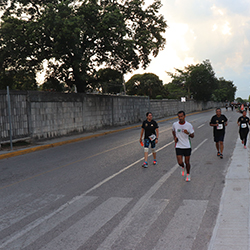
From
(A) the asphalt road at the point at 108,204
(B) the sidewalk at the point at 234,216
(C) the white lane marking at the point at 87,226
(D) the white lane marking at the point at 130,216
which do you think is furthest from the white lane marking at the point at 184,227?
(C) the white lane marking at the point at 87,226

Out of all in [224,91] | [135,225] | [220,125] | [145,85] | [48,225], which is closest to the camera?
[135,225]

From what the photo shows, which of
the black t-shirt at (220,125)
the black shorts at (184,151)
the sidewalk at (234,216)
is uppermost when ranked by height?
the black t-shirt at (220,125)

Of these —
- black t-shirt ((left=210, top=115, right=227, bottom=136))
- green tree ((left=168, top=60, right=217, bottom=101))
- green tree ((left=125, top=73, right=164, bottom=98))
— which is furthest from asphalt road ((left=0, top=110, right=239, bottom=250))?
green tree ((left=125, top=73, right=164, bottom=98))

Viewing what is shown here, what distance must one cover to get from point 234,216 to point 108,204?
2.31 meters

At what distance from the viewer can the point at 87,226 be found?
14.6ft

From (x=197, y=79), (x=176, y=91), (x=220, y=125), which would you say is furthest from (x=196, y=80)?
(x=220, y=125)

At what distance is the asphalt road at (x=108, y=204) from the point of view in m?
3.99

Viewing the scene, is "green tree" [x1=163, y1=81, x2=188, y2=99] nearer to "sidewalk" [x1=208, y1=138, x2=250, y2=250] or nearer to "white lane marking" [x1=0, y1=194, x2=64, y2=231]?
"sidewalk" [x1=208, y1=138, x2=250, y2=250]

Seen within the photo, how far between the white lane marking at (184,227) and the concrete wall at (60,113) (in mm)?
10198

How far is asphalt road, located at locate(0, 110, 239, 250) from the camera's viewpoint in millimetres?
3994

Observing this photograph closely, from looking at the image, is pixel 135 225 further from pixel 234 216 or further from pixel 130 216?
pixel 234 216

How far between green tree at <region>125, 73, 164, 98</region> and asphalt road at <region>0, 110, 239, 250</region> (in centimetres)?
6542

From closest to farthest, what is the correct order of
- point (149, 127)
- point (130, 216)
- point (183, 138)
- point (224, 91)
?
1. point (130, 216)
2. point (183, 138)
3. point (149, 127)
4. point (224, 91)

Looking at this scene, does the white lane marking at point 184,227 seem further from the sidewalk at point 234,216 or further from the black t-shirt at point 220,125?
the black t-shirt at point 220,125
